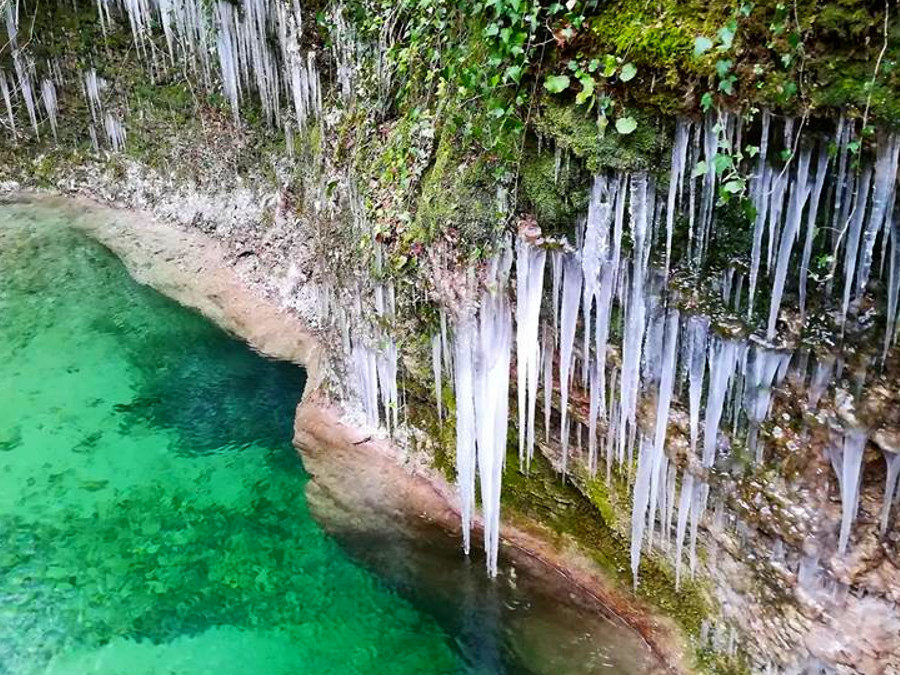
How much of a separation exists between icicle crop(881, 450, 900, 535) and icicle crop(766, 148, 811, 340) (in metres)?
0.81

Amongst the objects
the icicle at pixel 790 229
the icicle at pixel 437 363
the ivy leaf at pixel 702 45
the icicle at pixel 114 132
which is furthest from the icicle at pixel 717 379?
the icicle at pixel 114 132

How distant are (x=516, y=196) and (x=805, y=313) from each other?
1.82 m

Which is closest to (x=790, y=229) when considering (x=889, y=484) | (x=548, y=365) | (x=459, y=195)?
(x=889, y=484)

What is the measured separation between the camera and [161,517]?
6.74 metres

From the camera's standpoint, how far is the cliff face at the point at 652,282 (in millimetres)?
3195

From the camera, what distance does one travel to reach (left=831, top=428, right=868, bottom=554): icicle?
135 inches

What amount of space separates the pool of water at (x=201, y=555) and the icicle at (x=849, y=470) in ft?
6.39

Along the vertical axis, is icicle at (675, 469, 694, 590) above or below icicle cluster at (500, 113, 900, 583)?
below

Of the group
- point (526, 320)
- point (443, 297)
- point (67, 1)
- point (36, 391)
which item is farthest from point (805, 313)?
point (67, 1)

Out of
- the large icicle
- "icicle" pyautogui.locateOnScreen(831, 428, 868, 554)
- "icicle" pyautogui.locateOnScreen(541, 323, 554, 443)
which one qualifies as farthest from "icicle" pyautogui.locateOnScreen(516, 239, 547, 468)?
"icicle" pyautogui.locateOnScreen(831, 428, 868, 554)

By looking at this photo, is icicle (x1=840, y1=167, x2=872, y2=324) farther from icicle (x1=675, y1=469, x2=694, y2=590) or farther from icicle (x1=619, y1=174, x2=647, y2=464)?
icicle (x1=675, y1=469, x2=694, y2=590)

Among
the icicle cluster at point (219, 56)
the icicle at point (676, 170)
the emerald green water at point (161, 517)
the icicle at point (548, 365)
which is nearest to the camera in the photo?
the icicle at point (676, 170)

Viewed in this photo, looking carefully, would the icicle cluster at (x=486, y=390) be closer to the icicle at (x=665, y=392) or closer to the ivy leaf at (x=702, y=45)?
the icicle at (x=665, y=392)

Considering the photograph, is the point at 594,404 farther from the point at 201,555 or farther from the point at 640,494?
the point at 201,555
